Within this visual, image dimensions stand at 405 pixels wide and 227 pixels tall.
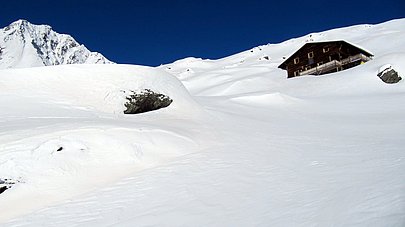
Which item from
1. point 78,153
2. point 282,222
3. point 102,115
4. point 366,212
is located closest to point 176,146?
point 78,153

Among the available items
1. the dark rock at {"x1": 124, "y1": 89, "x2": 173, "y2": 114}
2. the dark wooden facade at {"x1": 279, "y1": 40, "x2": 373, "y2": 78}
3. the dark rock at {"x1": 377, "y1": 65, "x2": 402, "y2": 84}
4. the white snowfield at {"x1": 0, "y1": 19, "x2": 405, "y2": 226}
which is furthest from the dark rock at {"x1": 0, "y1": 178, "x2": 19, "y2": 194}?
the dark wooden facade at {"x1": 279, "y1": 40, "x2": 373, "y2": 78}

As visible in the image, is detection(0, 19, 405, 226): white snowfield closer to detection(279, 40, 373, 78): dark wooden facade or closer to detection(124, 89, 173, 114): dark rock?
detection(124, 89, 173, 114): dark rock

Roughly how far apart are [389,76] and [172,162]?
26861mm

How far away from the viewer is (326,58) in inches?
1726

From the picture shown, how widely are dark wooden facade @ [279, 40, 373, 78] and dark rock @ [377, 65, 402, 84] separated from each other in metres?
14.0

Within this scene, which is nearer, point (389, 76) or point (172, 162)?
point (172, 162)

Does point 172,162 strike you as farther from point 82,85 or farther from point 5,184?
point 82,85

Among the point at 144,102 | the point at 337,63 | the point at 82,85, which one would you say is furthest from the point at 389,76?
the point at 82,85

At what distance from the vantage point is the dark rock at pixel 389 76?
1075 inches

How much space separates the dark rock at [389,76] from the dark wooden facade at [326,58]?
1395cm

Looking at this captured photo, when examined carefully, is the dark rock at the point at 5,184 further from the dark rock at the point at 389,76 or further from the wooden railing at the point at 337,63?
the wooden railing at the point at 337,63

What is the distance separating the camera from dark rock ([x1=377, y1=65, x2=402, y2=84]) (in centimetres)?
2730

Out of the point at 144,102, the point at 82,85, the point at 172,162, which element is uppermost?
the point at 82,85

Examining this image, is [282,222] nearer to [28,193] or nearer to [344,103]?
[28,193]
